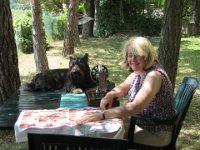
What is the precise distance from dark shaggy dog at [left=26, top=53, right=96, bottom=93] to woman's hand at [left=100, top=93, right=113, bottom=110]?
0.90 meters

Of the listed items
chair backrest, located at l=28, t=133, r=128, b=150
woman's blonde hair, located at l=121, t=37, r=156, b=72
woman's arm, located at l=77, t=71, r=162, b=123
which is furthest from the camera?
woman's blonde hair, located at l=121, t=37, r=156, b=72

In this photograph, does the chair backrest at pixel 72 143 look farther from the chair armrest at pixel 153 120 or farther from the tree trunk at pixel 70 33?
the tree trunk at pixel 70 33

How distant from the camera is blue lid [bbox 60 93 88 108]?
374 cm

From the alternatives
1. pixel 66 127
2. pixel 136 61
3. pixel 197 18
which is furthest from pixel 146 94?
pixel 197 18

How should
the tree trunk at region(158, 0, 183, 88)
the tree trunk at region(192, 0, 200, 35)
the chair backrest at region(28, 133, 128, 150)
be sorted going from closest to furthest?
1. the chair backrest at region(28, 133, 128, 150)
2. the tree trunk at region(158, 0, 183, 88)
3. the tree trunk at region(192, 0, 200, 35)

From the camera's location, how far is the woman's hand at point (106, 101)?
3.62 metres

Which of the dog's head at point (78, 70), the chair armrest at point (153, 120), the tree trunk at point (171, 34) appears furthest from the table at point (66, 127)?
the tree trunk at point (171, 34)

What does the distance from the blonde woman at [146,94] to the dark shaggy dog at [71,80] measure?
3.35 ft

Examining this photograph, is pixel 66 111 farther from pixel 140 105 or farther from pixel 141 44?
pixel 141 44

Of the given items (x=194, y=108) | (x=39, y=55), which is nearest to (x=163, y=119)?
(x=194, y=108)

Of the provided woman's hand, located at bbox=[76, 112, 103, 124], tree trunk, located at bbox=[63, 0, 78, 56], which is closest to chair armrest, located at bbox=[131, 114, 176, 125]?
woman's hand, located at bbox=[76, 112, 103, 124]

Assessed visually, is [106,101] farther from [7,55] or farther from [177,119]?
[7,55]

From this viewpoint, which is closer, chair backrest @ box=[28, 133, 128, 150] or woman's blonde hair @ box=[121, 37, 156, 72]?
chair backrest @ box=[28, 133, 128, 150]

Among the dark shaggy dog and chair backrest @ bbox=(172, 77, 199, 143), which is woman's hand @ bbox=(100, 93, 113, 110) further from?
the dark shaggy dog
